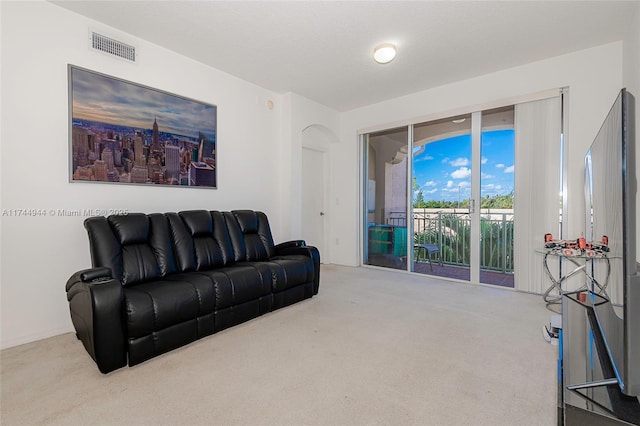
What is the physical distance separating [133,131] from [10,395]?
2193 millimetres

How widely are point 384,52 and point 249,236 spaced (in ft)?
7.87

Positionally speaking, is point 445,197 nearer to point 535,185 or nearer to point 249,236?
point 535,185

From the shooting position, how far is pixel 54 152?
8.03 feet

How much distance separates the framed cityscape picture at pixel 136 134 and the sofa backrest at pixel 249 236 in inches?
23.7

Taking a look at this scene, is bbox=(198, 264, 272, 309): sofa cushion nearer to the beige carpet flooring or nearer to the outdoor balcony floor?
the beige carpet flooring

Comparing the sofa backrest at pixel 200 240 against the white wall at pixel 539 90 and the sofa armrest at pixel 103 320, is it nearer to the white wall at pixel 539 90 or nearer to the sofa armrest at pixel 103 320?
the sofa armrest at pixel 103 320

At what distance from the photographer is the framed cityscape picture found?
102 inches

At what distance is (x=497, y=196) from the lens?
3.77 m

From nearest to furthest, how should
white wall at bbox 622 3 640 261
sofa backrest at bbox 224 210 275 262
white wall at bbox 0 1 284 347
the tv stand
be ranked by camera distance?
the tv stand, white wall at bbox 0 1 284 347, white wall at bbox 622 3 640 261, sofa backrest at bbox 224 210 275 262

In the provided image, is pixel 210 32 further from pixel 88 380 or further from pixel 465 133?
pixel 465 133

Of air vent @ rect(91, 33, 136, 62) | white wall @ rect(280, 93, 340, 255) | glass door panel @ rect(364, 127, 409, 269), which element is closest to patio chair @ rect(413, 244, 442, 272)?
glass door panel @ rect(364, 127, 409, 269)

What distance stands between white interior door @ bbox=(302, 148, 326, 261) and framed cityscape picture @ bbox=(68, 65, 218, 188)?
1777mm

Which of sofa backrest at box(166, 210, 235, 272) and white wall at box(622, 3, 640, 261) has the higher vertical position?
white wall at box(622, 3, 640, 261)

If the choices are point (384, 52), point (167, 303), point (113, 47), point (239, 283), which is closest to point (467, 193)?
point (384, 52)
